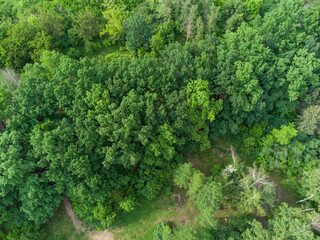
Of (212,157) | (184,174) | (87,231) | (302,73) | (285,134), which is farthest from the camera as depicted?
(212,157)

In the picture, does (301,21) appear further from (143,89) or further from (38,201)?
(38,201)

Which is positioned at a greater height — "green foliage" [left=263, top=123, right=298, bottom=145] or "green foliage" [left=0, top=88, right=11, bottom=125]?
"green foliage" [left=0, top=88, right=11, bottom=125]

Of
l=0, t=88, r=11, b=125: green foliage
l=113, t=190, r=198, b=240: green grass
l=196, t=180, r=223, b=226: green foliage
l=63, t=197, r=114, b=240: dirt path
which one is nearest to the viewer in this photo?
l=196, t=180, r=223, b=226: green foliage

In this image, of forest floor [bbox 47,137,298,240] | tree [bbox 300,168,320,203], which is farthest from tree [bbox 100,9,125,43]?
tree [bbox 300,168,320,203]

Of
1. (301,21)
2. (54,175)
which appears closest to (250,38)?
(301,21)

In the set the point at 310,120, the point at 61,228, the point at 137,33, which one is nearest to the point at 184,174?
the point at 61,228

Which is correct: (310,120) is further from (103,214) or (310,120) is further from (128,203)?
(103,214)

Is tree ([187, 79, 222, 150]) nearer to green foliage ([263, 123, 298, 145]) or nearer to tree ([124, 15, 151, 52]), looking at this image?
green foliage ([263, 123, 298, 145])
